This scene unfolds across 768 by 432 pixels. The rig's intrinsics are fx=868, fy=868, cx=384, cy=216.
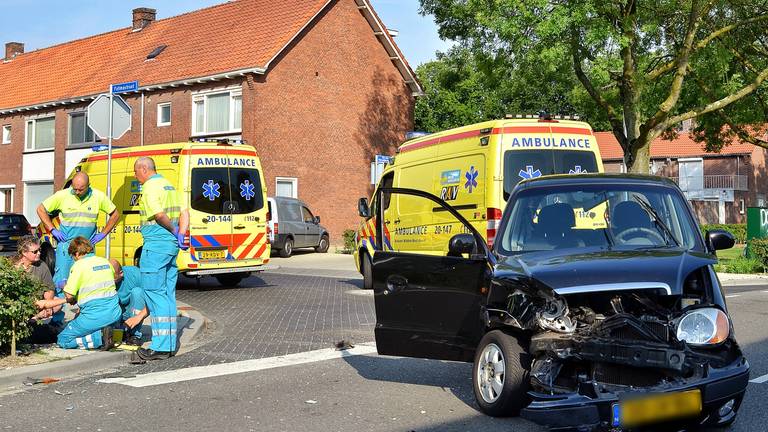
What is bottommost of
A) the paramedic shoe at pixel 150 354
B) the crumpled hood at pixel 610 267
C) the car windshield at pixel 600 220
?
the paramedic shoe at pixel 150 354

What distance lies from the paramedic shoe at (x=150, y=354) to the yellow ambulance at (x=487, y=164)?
137 inches

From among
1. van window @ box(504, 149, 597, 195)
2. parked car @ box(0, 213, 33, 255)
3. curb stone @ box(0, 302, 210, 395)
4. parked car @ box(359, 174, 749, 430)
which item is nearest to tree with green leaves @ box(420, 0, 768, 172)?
van window @ box(504, 149, 597, 195)

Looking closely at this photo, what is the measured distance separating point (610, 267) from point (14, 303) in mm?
5334

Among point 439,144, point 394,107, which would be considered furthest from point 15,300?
point 394,107

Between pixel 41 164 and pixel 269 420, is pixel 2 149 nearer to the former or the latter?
pixel 41 164

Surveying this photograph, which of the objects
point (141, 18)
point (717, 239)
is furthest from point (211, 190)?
point (141, 18)

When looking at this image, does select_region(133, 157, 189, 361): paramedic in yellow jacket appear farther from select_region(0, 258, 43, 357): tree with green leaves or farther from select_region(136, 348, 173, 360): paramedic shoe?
select_region(0, 258, 43, 357): tree with green leaves

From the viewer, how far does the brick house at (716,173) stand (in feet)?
216

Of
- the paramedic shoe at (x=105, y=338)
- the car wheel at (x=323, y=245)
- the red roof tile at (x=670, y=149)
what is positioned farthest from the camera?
the red roof tile at (x=670, y=149)

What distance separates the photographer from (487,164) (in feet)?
39.9

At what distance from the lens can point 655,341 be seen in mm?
5059

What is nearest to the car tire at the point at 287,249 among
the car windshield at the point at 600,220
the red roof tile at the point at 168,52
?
the red roof tile at the point at 168,52

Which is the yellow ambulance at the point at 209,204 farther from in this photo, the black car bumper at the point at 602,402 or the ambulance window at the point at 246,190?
the black car bumper at the point at 602,402

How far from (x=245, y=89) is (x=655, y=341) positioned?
2732 centimetres
